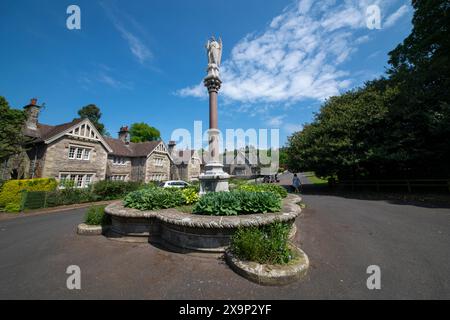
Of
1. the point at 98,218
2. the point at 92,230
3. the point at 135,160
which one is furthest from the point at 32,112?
the point at 92,230

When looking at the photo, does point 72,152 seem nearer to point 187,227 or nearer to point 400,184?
point 187,227

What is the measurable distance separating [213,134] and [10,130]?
18021 mm

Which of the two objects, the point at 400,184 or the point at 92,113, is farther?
the point at 92,113

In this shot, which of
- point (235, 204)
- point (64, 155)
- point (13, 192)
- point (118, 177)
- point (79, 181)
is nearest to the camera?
point (235, 204)

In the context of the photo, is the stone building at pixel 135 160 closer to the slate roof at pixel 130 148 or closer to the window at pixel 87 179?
the slate roof at pixel 130 148

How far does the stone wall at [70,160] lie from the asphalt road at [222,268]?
14.8 m

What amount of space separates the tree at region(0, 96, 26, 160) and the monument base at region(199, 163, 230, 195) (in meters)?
17.0

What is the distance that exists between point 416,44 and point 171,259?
935 inches

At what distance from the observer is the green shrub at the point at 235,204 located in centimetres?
529

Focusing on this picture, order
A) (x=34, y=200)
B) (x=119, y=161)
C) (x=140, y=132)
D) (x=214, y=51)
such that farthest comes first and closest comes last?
(x=140, y=132) < (x=119, y=161) < (x=34, y=200) < (x=214, y=51)

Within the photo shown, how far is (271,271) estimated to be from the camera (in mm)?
3514

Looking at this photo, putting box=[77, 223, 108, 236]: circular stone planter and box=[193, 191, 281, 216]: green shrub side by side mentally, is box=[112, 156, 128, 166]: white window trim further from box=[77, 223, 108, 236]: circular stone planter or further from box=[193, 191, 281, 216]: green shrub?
box=[193, 191, 281, 216]: green shrub

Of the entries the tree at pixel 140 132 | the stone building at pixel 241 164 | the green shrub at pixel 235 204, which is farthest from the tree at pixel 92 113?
the green shrub at pixel 235 204

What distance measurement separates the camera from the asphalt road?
331 cm
